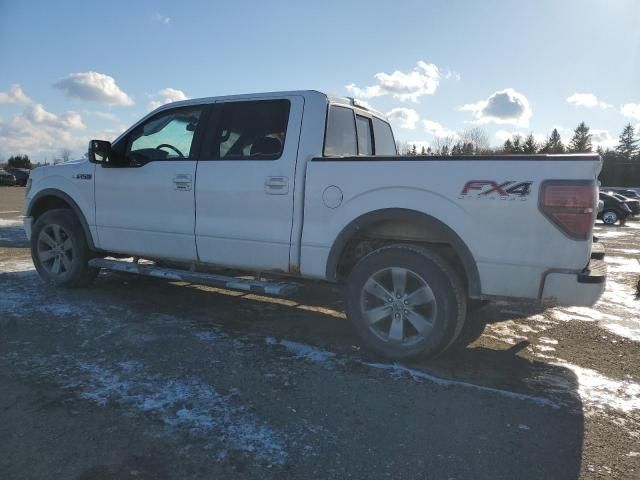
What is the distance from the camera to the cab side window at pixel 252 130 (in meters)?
4.38

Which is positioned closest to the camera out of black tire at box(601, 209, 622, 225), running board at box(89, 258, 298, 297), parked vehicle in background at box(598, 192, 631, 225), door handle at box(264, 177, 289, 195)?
door handle at box(264, 177, 289, 195)

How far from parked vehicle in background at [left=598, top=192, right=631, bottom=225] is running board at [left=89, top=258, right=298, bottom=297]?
77.1 ft

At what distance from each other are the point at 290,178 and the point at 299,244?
577 millimetres

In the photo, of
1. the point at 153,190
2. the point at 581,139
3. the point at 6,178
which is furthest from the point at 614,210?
the point at 581,139

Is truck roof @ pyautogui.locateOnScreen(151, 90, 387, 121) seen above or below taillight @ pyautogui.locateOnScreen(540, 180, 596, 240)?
above

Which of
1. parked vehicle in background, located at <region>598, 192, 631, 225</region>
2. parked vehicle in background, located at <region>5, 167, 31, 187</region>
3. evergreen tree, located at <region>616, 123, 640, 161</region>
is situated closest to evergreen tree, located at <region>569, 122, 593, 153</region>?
evergreen tree, located at <region>616, 123, 640, 161</region>

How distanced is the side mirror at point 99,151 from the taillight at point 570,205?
4.31 meters

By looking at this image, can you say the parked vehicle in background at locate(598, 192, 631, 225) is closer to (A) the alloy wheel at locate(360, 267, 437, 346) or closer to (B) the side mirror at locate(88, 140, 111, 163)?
(A) the alloy wheel at locate(360, 267, 437, 346)

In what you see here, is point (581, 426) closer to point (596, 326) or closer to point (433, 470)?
point (433, 470)

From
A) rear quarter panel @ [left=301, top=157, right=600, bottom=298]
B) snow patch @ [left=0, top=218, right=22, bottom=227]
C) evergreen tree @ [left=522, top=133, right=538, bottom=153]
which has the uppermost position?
evergreen tree @ [left=522, top=133, right=538, bottom=153]

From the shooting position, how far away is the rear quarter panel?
3275 millimetres

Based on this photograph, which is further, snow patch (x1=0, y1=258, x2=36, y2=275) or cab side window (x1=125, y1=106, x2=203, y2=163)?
snow patch (x1=0, y1=258, x2=36, y2=275)

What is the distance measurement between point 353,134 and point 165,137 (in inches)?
78.2

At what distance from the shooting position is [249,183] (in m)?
4.37
